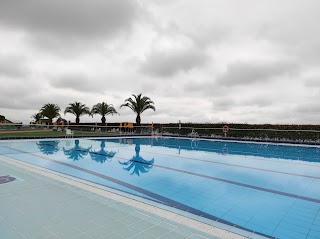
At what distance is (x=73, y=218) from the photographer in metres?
3.20

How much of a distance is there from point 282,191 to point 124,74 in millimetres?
13347

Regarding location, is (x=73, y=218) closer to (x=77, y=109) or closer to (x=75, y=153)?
(x=75, y=153)

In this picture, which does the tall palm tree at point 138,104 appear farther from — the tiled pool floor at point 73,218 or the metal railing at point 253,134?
the tiled pool floor at point 73,218

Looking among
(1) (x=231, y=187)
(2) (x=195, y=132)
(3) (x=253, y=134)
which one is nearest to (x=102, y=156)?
(1) (x=231, y=187)

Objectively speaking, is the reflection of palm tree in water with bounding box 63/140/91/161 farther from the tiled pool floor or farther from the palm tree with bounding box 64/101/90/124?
the palm tree with bounding box 64/101/90/124

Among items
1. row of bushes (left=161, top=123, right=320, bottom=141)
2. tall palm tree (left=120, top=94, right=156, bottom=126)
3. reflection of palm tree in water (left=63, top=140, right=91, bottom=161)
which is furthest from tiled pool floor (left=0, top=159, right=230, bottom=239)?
tall palm tree (left=120, top=94, right=156, bottom=126)

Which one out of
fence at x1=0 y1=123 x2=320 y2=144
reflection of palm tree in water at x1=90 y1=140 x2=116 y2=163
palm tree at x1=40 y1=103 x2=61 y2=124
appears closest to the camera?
reflection of palm tree in water at x1=90 y1=140 x2=116 y2=163

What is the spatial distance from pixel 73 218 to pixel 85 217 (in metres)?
0.16

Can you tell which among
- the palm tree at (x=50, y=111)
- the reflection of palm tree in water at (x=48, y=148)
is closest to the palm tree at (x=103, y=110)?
the palm tree at (x=50, y=111)

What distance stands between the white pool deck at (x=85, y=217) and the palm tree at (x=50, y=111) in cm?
3065

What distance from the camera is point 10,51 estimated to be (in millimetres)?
11250

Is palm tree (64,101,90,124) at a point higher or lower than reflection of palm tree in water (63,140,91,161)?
higher

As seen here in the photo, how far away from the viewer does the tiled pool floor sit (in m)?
2.78

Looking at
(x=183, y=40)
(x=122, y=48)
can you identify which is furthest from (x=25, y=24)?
(x=183, y=40)
